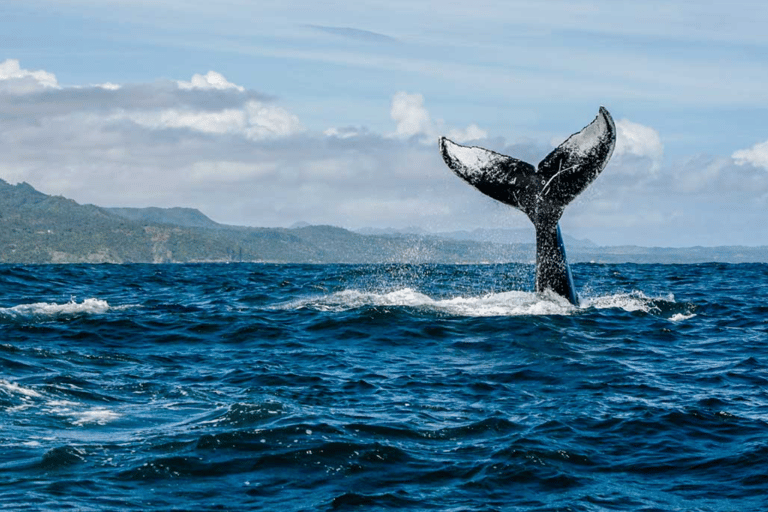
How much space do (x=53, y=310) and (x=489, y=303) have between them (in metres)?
9.01

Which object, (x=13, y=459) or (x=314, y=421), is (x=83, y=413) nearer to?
(x=13, y=459)

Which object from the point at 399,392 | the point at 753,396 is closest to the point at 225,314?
the point at 399,392

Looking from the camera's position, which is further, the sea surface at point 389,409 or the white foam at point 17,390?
the white foam at point 17,390

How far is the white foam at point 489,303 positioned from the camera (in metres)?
18.0

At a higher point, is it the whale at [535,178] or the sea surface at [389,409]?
the whale at [535,178]

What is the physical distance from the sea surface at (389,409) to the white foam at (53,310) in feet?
0.47

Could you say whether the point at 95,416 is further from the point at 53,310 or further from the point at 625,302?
the point at 625,302

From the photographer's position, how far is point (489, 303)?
19938 mm

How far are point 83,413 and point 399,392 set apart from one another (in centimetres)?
370

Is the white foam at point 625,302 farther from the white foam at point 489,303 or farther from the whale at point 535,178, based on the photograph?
the whale at point 535,178

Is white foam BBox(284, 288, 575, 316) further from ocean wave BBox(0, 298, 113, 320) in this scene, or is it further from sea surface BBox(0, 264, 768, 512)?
ocean wave BBox(0, 298, 113, 320)

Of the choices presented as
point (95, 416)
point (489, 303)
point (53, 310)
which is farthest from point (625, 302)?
point (95, 416)

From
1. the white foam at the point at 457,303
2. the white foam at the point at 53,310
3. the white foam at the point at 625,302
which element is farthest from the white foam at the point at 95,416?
the white foam at the point at 625,302

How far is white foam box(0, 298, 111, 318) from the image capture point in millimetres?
19125
